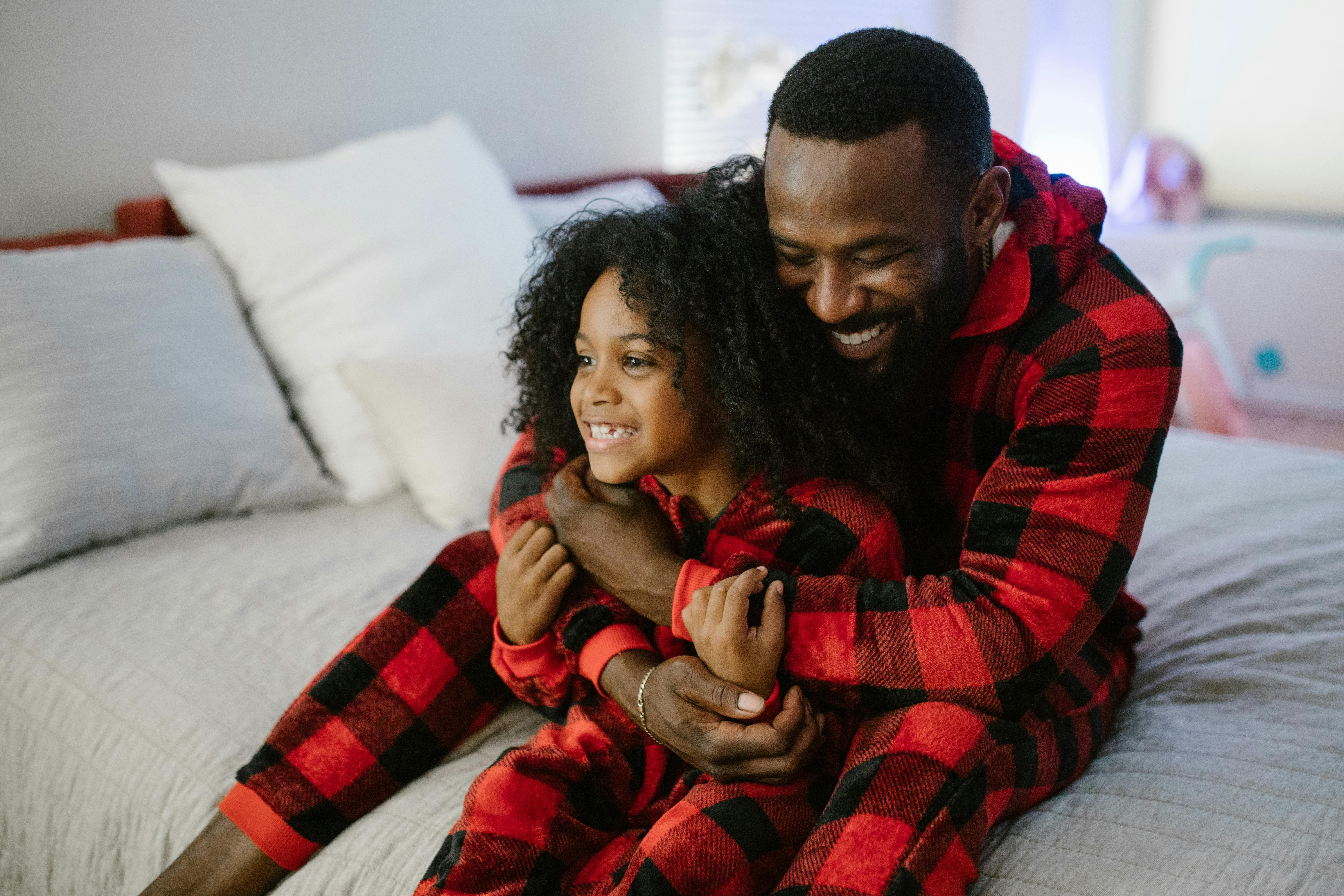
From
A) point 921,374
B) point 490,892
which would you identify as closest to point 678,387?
point 921,374

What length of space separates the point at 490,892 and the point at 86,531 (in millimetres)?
938

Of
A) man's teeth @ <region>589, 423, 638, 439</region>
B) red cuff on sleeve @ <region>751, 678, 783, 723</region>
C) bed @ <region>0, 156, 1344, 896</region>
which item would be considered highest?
man's teeth @ <region>589, 423, 638, 439</region>

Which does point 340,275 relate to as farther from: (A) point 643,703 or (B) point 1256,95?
(B) point 1256,95

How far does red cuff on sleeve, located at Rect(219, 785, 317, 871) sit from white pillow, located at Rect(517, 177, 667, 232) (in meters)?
1.29

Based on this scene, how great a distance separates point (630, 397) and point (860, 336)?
236mm

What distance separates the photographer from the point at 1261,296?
3.62m

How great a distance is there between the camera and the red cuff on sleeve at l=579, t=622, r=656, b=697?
39.4 inches

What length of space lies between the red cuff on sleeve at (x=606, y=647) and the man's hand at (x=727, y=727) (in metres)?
0.09

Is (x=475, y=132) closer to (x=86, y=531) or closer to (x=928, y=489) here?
(x=86, y=531)

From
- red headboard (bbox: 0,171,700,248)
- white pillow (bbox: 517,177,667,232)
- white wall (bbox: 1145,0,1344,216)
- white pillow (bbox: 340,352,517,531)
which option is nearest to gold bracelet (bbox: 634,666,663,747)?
red headboard (bbox: 0,171,700,248)

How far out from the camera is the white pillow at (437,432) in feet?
5.29

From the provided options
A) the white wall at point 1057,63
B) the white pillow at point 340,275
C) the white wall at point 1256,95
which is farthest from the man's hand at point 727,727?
the white wall at point 1256,95

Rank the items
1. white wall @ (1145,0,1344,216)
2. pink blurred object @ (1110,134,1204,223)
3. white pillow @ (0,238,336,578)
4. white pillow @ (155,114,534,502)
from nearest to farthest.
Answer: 1. white pillow @ (0,238,336,578)
2. white pillow @ (155,114,534,502)
3. white wall @ (1145,0,1344,216)
4. pink blurred object @ (1110,134,1204,223)

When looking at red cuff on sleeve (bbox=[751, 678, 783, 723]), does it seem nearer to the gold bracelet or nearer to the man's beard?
the gold bracelet
